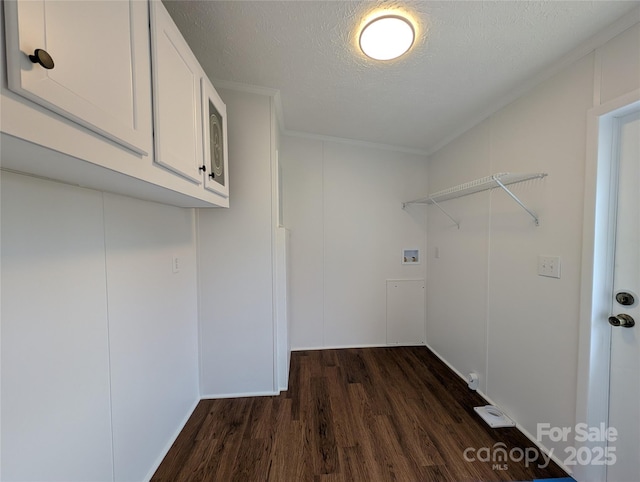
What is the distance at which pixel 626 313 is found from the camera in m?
1.18

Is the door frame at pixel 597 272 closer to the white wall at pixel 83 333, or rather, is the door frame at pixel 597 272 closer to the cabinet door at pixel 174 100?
the cabinet door at pixel 174 100

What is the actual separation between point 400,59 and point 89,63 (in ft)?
4.90

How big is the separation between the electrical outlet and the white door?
0.70 feet

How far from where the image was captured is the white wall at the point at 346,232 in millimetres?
2717

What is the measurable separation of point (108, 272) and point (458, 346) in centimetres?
269

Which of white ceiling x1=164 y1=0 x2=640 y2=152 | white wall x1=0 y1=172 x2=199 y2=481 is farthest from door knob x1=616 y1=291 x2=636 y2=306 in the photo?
white wall x1=0 y1=172 x2=199 y2=481

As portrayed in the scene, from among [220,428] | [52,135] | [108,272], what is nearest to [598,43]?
[52,135]

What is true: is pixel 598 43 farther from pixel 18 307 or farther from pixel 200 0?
pixel 18 307

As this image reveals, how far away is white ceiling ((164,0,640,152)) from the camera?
1.14m

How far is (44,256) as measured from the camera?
817 millimetres

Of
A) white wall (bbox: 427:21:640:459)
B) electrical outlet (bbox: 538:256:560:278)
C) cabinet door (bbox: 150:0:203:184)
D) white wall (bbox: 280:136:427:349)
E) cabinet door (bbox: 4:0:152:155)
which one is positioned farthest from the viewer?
white wall (bbox: 280:136:427:349)

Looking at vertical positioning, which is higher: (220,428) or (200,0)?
(200,0)

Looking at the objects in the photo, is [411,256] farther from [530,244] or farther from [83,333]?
[83,333]

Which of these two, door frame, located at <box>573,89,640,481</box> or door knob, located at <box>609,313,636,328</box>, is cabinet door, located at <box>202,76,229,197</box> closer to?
door frame, located at <box>573,89,640,481</box>
